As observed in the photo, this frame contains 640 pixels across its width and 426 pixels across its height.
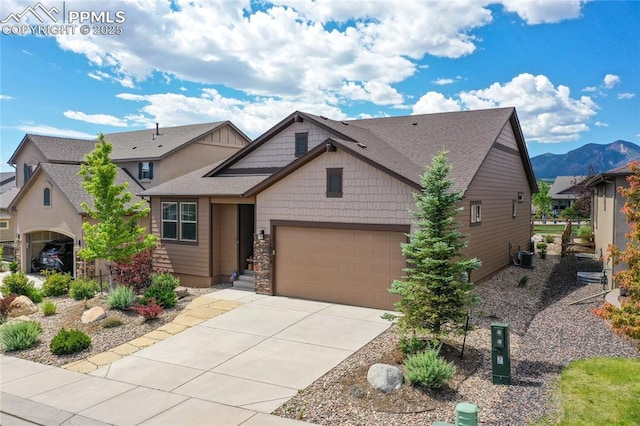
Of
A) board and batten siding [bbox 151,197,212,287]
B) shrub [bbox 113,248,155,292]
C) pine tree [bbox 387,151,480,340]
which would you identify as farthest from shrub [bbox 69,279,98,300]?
pine tree [bbox 387,151,480,340]

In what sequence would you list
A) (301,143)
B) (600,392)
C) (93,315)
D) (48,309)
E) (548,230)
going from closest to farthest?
(600,392), (93,315), (48,309), (301,143), (548,230)

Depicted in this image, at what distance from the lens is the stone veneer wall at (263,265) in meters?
15.3

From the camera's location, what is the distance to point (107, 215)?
14516mm

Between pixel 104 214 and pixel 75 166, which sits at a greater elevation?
pixel 75 166

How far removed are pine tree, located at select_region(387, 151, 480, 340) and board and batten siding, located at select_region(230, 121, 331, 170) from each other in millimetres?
7831

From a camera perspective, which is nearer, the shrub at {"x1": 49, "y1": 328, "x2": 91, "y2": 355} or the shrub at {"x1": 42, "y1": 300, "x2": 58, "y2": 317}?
the shrub at {"x1": 49, "y1": 328, "x2": 91, "y2": 355}

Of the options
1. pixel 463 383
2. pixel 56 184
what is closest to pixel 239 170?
pixel 56 184

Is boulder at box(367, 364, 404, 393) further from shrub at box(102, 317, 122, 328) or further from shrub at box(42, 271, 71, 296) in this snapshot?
shrub at box(42, 271, 71, 296)

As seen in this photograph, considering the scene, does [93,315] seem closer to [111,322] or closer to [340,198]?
[111,322]

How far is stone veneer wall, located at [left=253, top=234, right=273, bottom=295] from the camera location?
15.3m

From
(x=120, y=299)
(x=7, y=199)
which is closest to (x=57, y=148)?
(x=7, y=199)

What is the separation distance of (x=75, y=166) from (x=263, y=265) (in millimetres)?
11956

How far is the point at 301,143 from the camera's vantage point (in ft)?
56.6

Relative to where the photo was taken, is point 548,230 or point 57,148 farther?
point 548,230
